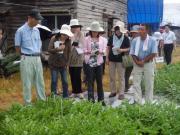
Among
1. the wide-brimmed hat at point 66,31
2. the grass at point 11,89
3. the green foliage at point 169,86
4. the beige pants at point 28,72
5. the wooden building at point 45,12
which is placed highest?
the wooden building at point 45,12

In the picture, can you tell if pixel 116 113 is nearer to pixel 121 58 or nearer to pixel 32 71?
pixel 32 71

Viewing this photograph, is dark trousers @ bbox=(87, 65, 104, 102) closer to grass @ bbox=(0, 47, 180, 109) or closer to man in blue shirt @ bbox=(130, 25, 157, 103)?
man in blue shirt @ bbox=(130, 25, 157, 103)

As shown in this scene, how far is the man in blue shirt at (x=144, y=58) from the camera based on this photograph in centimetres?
895

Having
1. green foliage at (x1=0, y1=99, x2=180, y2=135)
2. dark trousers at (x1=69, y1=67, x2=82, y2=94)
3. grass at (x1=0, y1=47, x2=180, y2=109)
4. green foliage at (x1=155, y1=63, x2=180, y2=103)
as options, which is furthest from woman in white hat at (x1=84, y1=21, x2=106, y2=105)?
green foliage at (x1=0, y1=99, x2=180, y2=135)

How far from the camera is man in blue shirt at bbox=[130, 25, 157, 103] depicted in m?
8.95

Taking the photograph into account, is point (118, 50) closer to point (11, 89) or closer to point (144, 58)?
point (144, 58)

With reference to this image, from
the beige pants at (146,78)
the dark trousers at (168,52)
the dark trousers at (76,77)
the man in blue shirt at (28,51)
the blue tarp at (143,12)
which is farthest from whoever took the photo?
the blue tarp at (143,12)

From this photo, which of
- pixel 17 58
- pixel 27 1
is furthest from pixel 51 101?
pixel 27 1

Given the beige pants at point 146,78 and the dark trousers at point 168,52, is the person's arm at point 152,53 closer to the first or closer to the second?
the beige pants at point 146,78

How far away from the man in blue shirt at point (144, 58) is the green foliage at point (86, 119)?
8.59 ft

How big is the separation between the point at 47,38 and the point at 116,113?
33.9ft

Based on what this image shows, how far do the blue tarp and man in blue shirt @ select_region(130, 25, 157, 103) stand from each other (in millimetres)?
19195

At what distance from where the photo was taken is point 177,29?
49.1m

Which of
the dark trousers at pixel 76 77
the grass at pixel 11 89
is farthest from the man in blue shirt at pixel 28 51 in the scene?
the dark trousers at pixel 76 77
